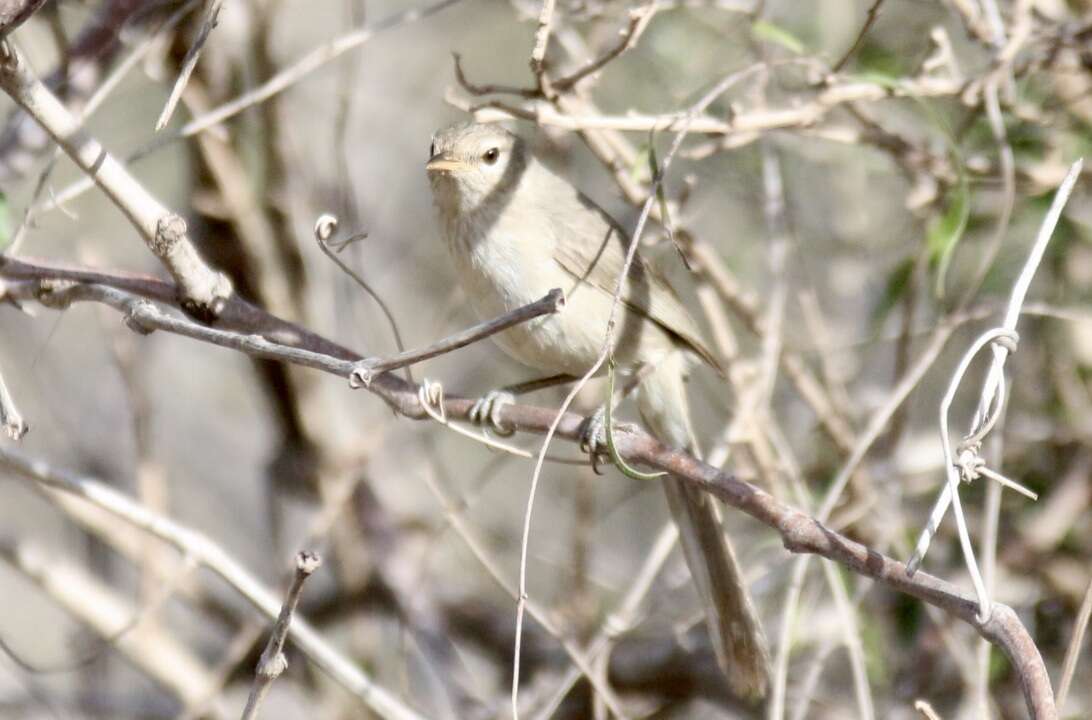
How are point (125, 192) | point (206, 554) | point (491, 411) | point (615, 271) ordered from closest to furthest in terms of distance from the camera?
point (125, 192), point (491, 411), point (206, 554), point (615, 271)

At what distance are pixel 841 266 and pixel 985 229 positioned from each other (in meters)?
0.66

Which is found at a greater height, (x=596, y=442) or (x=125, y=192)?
(x=125, y=192)


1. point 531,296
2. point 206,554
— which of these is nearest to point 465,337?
point 206,554

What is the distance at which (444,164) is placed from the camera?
2930 millimetres

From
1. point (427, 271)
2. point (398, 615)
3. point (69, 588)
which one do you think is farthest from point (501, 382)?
point (69, 588)

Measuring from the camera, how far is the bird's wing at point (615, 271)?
3.03 meters

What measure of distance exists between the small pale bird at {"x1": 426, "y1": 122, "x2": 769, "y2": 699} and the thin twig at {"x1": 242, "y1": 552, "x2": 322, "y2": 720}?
1.21m

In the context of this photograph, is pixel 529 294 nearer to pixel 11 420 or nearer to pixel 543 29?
pixel 543 29

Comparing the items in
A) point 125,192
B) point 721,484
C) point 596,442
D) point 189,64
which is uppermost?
point 189,64

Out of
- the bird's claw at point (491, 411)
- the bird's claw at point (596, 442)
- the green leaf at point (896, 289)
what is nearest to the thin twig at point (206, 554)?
the bird's claw at point (491, 411)

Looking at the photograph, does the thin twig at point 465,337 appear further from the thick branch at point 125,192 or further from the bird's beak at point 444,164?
the bird's beak at point 444,164

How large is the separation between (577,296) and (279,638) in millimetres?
1552

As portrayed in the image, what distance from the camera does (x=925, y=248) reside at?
298 centimetres

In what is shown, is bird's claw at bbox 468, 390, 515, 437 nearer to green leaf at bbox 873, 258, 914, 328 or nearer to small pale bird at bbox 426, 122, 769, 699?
small pale bird at bbox 426, 122, 769, 699
